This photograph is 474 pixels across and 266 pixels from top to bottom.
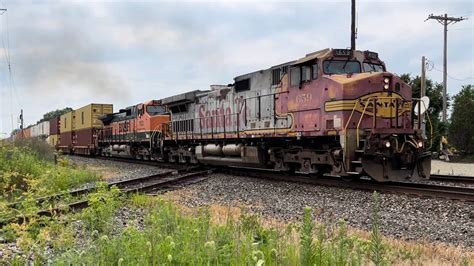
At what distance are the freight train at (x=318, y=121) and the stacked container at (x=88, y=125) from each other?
17.6 metres

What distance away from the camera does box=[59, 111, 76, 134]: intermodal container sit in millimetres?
39688

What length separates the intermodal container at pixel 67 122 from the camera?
130ft

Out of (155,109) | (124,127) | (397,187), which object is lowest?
(397,187)

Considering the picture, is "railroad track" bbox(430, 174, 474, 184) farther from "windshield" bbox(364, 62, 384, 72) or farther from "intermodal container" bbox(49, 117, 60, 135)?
"intermodal container" bbox(49, 117, 60, 135)

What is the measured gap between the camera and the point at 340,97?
1088cm

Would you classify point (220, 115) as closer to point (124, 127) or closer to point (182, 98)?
point (182, 98)

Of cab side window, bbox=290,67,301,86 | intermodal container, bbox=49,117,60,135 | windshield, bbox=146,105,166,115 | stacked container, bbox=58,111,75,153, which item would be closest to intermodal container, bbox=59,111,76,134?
stacked container, bbox=58,111,75,153

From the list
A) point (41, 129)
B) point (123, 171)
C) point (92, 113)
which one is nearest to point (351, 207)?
point (123, 171)

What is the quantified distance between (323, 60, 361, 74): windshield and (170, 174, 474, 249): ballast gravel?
3.05 metres

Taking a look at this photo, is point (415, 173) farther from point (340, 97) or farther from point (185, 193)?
point (185, 193)

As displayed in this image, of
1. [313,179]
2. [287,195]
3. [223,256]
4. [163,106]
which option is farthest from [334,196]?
[163,106]

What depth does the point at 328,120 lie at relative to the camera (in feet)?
36.8

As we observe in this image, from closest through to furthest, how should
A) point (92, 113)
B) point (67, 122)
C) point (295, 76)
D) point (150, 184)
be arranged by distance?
point (150, 184)
point (295, 76)
point (92, 113)
point (67, 122)

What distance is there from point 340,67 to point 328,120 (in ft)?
5.29
